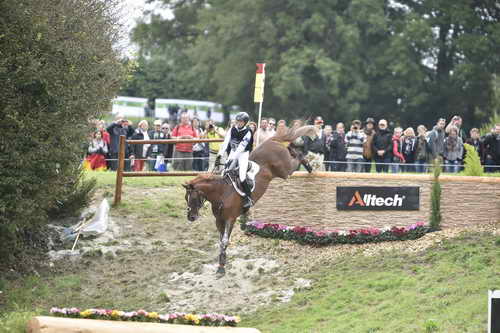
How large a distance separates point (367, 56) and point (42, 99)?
99.0 ft

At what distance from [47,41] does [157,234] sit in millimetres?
5527

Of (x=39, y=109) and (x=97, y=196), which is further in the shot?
(x=97, y=196)

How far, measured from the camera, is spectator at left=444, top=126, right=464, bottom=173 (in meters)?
22.6

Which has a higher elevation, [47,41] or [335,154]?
[47,41]

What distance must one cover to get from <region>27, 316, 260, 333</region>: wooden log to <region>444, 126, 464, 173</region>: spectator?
1208 centimetres

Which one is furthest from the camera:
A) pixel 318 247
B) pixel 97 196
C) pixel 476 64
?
pixel 476 64

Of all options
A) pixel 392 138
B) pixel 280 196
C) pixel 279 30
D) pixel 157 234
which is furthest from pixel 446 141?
pixel 279 30

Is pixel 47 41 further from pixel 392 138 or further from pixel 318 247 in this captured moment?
pixel 392 138

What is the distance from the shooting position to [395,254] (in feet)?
57.5

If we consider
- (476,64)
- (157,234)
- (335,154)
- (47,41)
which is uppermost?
(476,64)

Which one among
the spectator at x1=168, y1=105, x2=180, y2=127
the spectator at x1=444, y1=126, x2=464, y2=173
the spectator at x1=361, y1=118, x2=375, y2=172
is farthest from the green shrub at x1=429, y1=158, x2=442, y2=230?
the spectator at x1=168, y1=105, x2=180, y2=127

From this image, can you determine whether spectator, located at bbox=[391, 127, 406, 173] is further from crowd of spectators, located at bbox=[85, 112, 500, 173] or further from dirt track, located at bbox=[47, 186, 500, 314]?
dirt track, located at bbox=[47, 186, 500, 314]

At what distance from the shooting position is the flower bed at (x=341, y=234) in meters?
18.3

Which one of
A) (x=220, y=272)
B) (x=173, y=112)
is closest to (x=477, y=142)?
(x=220, y=272)
